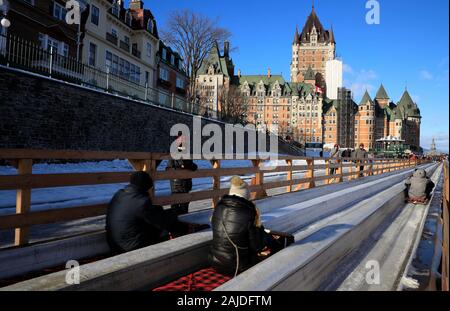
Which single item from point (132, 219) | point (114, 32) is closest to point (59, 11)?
point (114, 32)

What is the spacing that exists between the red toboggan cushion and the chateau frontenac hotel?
12113 centimetres

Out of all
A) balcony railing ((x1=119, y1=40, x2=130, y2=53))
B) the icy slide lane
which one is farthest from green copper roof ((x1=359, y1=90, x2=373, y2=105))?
the icy slide lane

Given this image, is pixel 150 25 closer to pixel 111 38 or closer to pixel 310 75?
pixel 111 38

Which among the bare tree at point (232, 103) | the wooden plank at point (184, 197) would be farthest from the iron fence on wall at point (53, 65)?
the bare tree at point (232, 103)

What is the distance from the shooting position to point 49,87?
52.8ft

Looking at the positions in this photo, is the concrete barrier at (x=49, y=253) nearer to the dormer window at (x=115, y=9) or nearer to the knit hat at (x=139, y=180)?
the knit hat at (x=139, y=180)

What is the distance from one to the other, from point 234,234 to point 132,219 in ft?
4.06

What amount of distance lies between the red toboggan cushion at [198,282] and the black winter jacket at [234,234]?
0.14 metres

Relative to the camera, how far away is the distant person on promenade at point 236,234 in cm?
389

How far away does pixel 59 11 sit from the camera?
25500 millimetres

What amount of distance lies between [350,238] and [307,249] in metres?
1.42

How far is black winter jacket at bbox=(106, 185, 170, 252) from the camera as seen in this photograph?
4.14 m
